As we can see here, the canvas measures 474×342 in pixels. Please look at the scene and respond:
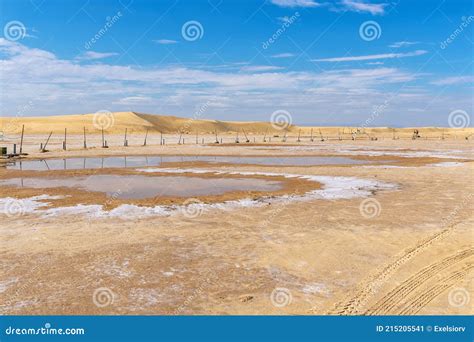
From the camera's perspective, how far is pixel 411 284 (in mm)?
7270

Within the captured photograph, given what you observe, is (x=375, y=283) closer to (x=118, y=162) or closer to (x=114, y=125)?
(x=118, y=162)

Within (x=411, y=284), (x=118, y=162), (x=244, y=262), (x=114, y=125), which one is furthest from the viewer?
(x=114, y=125)

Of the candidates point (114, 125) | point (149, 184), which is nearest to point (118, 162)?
point (149, 184)

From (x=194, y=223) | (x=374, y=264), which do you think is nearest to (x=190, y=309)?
(x=374, y=264)

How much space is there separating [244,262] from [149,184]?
1304 centimetres

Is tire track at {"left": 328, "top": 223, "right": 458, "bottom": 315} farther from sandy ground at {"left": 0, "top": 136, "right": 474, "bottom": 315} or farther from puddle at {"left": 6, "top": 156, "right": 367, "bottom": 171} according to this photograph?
puddle at {"left": 6, "top": 156, "right": 367, "bottom": 171}

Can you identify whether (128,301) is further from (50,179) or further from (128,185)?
(50,179)

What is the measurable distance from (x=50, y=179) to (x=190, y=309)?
737 inches

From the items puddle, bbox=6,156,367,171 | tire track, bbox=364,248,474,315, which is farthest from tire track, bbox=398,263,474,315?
puddle, bbox=6,156,367,171

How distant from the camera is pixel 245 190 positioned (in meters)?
18.4

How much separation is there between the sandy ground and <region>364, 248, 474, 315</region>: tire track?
0.02 meters

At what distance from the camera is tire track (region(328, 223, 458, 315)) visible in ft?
20.6

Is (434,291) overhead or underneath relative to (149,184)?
underneath

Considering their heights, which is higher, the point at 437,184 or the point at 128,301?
the point at 437,184
